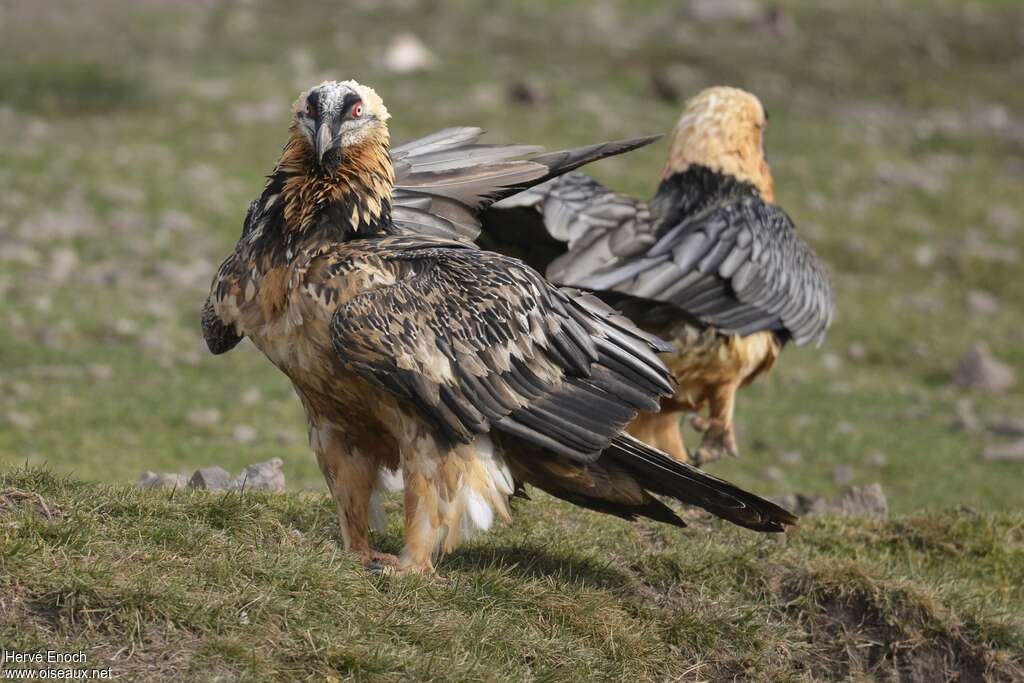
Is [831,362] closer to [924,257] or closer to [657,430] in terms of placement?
[924,257]

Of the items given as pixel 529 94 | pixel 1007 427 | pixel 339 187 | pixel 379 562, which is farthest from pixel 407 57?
pixel 379 562

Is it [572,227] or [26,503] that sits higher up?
[572,227]

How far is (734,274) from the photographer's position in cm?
977

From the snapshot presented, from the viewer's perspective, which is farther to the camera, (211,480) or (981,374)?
(981,374)

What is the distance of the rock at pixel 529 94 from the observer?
21359mm

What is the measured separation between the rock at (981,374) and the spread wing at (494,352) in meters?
8.67

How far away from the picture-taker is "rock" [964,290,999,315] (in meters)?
17.2

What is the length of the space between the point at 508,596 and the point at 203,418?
227 inches

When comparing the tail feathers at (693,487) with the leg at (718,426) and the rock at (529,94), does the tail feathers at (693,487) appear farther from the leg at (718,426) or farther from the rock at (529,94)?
Answer: the rock at (529,94)

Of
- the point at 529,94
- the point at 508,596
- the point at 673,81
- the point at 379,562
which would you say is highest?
the point at 673,81

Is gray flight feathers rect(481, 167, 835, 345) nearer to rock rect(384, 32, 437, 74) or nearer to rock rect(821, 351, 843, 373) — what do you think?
rock rect(821, 351, 843, 373)

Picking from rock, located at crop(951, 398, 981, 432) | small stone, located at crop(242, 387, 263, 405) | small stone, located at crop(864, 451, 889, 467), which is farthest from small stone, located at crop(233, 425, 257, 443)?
rock, located at crop(951, 398, 981, 432)

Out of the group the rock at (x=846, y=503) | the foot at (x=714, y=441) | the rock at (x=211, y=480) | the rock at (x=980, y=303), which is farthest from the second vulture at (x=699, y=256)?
the rock at (x=980, y=303)

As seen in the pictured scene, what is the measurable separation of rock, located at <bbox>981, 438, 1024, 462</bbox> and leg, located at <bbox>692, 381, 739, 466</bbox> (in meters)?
3.66
